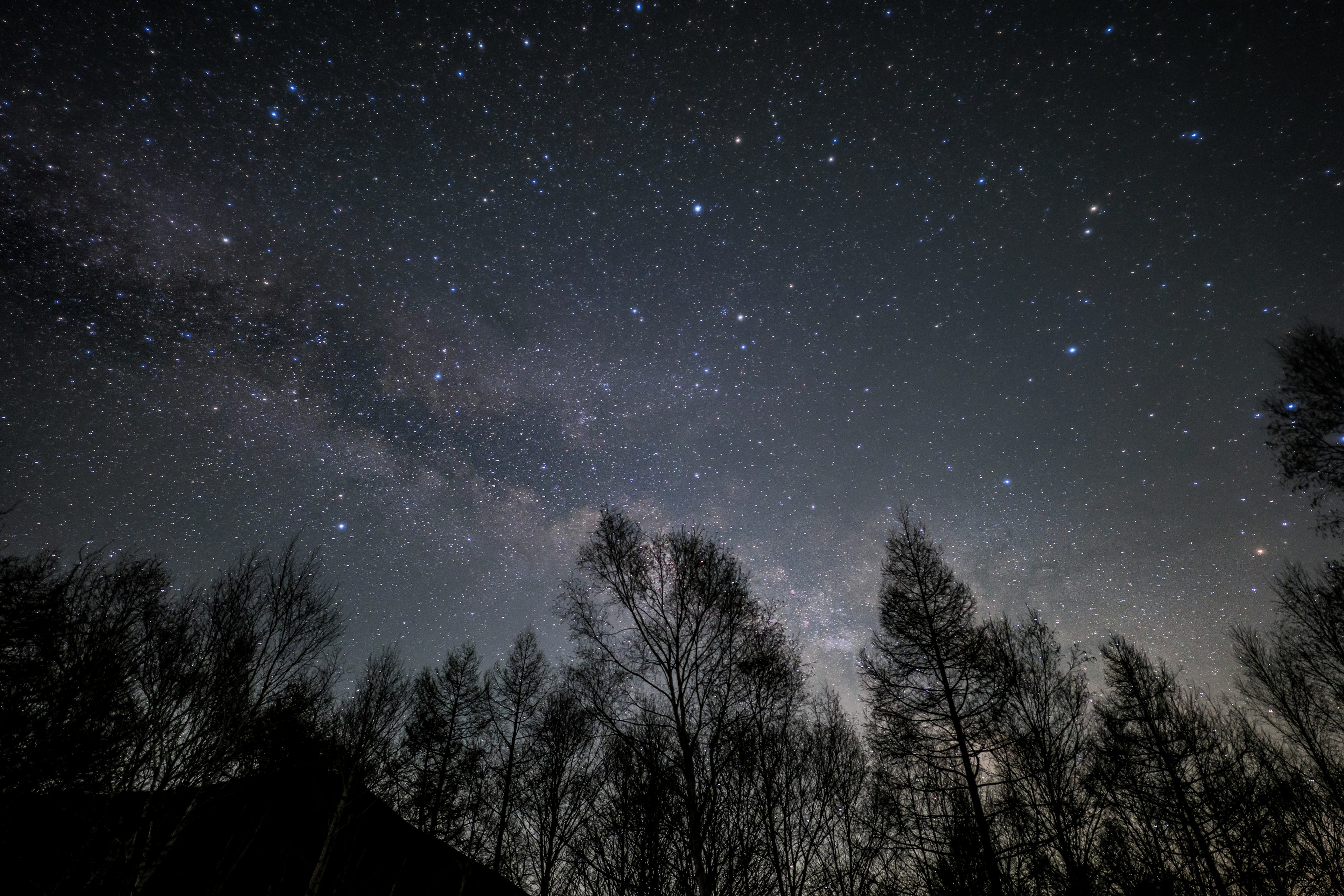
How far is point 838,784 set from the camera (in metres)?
10.5

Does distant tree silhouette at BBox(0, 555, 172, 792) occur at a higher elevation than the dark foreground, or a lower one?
higher

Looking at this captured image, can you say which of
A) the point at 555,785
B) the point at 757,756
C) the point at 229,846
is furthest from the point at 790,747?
the point at 229,846

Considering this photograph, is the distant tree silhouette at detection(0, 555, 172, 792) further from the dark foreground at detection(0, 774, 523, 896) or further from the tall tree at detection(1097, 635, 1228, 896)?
the tall tree at detection(1097, 635, 1228, 896)

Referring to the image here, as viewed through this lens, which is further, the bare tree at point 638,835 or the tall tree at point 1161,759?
the tall tree at point 1161,759

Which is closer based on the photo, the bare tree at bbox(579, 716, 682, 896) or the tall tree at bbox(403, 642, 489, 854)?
the bare tree at bbox(579, 716, 682, 896)

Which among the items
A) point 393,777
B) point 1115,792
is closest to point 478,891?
point 393,777

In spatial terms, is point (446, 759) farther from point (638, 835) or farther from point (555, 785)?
point (638, 835)

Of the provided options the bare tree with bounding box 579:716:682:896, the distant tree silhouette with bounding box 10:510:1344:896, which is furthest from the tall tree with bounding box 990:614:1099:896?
the bare tree with bounding box 579:716:682:896

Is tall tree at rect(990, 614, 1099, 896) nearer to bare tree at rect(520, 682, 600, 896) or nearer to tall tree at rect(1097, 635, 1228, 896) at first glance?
tall tree at rect(1097, 635, 1228, 896)

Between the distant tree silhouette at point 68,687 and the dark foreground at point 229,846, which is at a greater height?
the distant tree silhouette at point 68,687

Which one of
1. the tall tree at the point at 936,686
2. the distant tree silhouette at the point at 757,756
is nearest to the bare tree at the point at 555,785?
the distant tree silhouette at the point at 757,756

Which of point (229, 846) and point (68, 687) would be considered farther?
point (229, 846)

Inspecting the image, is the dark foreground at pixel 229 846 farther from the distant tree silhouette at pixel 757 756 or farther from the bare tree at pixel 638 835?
the bare tree at pixel 638 835

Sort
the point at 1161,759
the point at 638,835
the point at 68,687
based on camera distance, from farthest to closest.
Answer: the point at 1161,759, the point at 68,687, the point at 638,835
